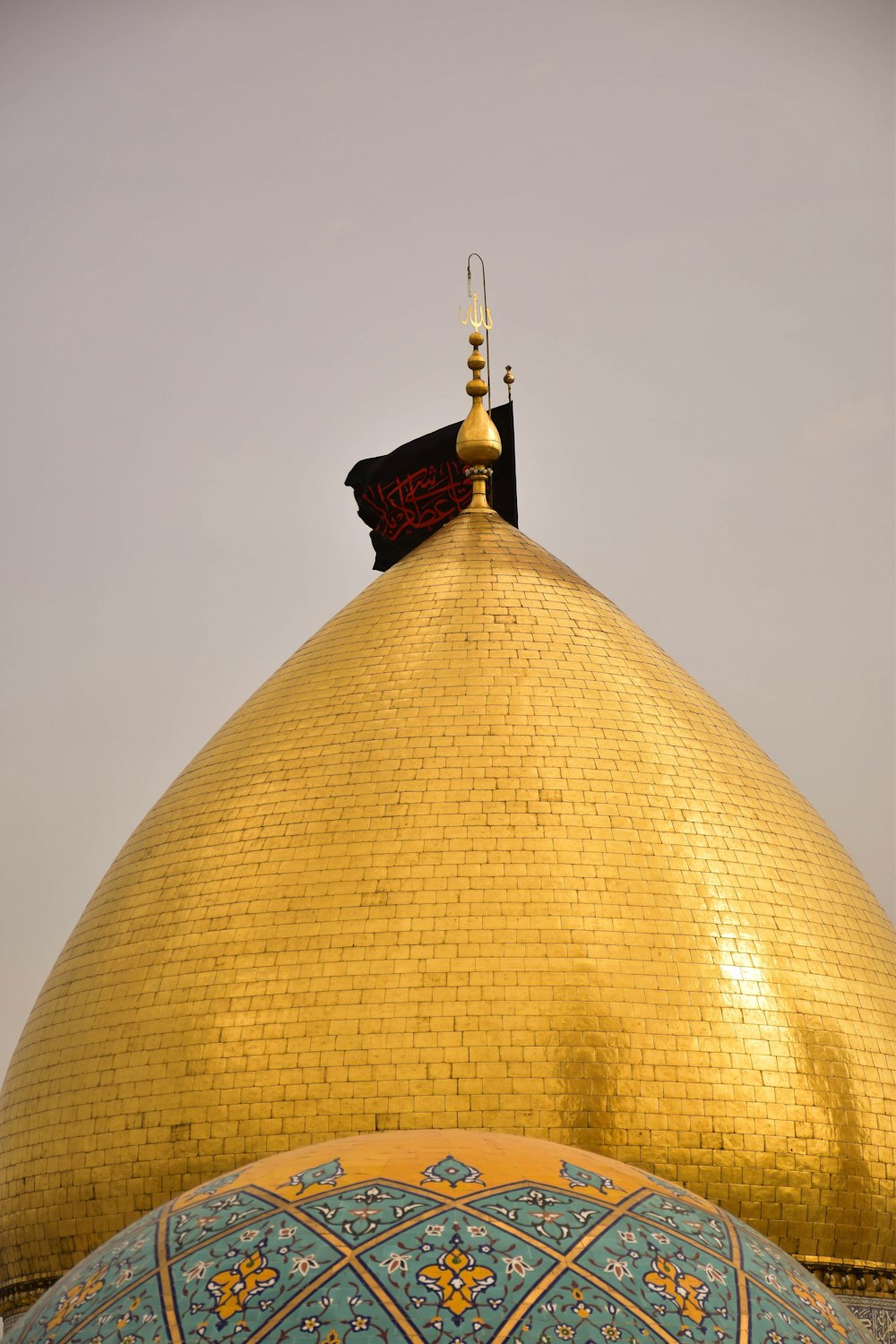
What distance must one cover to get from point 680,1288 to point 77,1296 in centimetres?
168

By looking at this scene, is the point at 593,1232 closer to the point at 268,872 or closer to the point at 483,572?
the point at 268,872

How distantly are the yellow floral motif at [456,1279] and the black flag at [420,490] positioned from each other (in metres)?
8.05

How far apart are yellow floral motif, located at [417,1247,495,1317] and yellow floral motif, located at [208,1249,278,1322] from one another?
0.43m

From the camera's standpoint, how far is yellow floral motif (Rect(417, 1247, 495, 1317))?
15.4 feet

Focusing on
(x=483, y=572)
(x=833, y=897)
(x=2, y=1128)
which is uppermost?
(x=483, y=572)

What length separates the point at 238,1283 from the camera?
192 inches

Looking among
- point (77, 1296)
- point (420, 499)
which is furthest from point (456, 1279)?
point (420, 499)

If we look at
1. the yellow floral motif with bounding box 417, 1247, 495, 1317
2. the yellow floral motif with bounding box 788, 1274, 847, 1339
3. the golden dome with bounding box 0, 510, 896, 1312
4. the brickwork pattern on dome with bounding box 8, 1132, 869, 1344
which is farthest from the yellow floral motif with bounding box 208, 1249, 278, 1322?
the golden dome with bounding box 0, 510, 896, 1312

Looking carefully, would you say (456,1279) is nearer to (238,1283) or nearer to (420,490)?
(238,1283)

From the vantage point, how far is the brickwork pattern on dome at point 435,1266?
4.69 metres

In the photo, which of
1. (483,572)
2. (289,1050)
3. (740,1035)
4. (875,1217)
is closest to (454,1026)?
(289,1050)

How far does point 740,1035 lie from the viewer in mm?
9039

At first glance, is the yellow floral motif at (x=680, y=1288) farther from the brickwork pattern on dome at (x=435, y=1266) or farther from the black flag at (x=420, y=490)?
the black flag at (x=420, y=490)

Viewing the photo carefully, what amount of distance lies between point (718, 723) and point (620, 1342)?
6.43m
